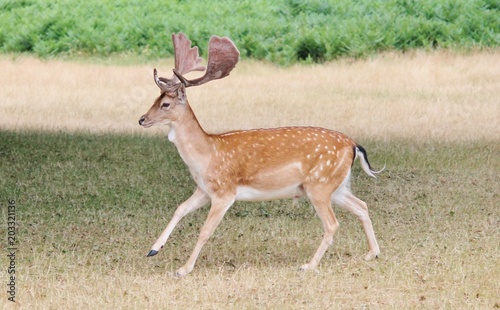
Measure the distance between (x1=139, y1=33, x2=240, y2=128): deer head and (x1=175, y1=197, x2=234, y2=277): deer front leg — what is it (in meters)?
0.75

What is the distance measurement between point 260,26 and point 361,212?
23.9 m

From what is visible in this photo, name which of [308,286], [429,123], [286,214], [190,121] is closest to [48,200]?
[286,214]

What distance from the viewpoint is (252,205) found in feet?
43.2

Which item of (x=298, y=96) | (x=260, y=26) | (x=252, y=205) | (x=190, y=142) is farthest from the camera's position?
(x=260, y=26)

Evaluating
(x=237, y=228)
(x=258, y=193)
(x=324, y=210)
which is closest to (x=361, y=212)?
(x=324, y=210)

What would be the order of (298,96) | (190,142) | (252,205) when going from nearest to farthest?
(190,142) < (252,205) < (298,96)

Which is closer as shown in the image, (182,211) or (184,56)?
(182,211)

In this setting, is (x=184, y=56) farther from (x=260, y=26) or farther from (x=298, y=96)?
(x=260, y=26)

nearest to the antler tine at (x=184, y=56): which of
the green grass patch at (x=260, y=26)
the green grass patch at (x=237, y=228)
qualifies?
the green grass patch at (x=237, y=228)

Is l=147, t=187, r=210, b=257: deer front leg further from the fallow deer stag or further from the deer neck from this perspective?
the deer neck

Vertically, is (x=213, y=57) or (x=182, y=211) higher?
(x=213, y=57)

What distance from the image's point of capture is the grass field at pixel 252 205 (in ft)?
29.8

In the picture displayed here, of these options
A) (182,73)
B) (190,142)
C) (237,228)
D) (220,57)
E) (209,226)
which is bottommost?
(237,228)

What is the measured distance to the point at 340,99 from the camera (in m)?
24.0
